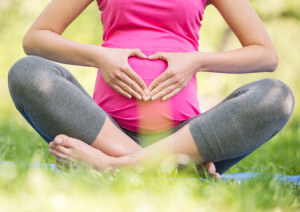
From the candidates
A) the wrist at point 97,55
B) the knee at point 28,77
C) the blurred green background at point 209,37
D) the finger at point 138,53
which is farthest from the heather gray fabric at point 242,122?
the blurred green background at point 209,37

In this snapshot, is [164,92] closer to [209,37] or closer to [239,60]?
[239,60]

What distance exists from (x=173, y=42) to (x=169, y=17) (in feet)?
0.39

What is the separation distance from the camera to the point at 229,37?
301 inches

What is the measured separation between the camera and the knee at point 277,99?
151 centimetres

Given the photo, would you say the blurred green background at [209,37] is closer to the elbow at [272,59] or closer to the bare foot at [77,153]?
→ the elbow at [272,59]

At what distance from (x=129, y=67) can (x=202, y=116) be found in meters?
0.36

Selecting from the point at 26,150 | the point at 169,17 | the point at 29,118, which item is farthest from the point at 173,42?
the point at 26,150

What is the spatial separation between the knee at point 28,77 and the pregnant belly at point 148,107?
323mm

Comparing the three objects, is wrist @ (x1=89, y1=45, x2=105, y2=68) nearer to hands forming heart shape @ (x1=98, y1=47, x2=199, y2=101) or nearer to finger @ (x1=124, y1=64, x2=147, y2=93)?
hands forming heart shape @ (x1=98, y1=47, x2=199, y2=101)

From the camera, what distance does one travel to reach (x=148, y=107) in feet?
5.49

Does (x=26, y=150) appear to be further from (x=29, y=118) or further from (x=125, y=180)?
(x=125, y=180)

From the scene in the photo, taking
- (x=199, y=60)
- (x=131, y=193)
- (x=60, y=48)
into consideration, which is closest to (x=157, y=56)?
(x=199, y=60)

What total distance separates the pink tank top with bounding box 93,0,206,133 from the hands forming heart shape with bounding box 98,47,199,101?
0.14 feet

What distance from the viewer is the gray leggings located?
5.00 feet
